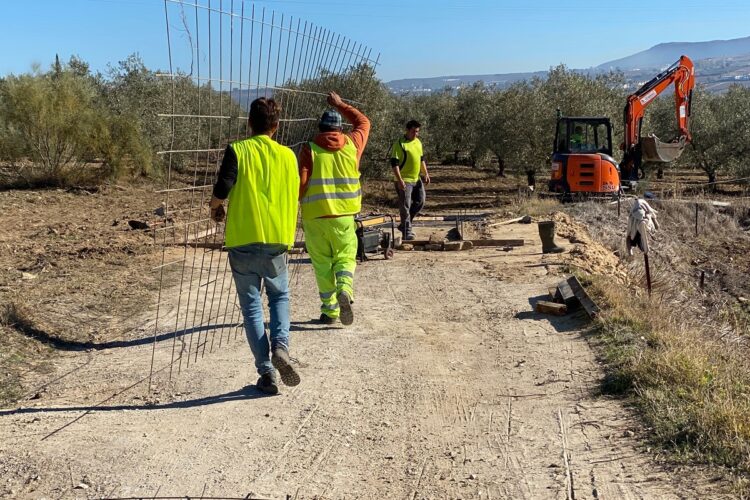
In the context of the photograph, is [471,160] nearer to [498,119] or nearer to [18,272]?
[498,119]

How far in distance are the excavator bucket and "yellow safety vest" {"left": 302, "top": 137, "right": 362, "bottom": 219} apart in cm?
1587

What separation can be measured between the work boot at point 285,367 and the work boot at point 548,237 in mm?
6514

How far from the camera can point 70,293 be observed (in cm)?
836

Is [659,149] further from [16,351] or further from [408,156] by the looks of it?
[16,351]

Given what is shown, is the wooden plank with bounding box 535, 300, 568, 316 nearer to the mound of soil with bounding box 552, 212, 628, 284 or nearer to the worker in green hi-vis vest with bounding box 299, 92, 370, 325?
the worker in green hi-vis vest with bounding box 299, 92, 370, 325

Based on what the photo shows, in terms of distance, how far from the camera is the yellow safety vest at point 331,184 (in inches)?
255

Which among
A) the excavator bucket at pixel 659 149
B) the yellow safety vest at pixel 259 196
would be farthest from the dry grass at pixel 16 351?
the excavator bucket at pixel 659 149

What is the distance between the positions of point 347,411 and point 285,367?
0.50 metres

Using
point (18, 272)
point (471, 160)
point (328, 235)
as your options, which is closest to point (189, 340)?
point (328, 235)

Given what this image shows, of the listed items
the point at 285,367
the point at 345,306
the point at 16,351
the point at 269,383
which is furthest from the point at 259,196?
the point at 16,351

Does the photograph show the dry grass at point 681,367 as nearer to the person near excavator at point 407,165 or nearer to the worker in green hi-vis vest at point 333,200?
the worker in green hi-vis vest at point 333,200

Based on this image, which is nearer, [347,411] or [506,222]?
[347,411]

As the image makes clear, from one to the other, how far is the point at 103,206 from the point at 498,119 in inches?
704

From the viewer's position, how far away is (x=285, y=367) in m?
5.00
